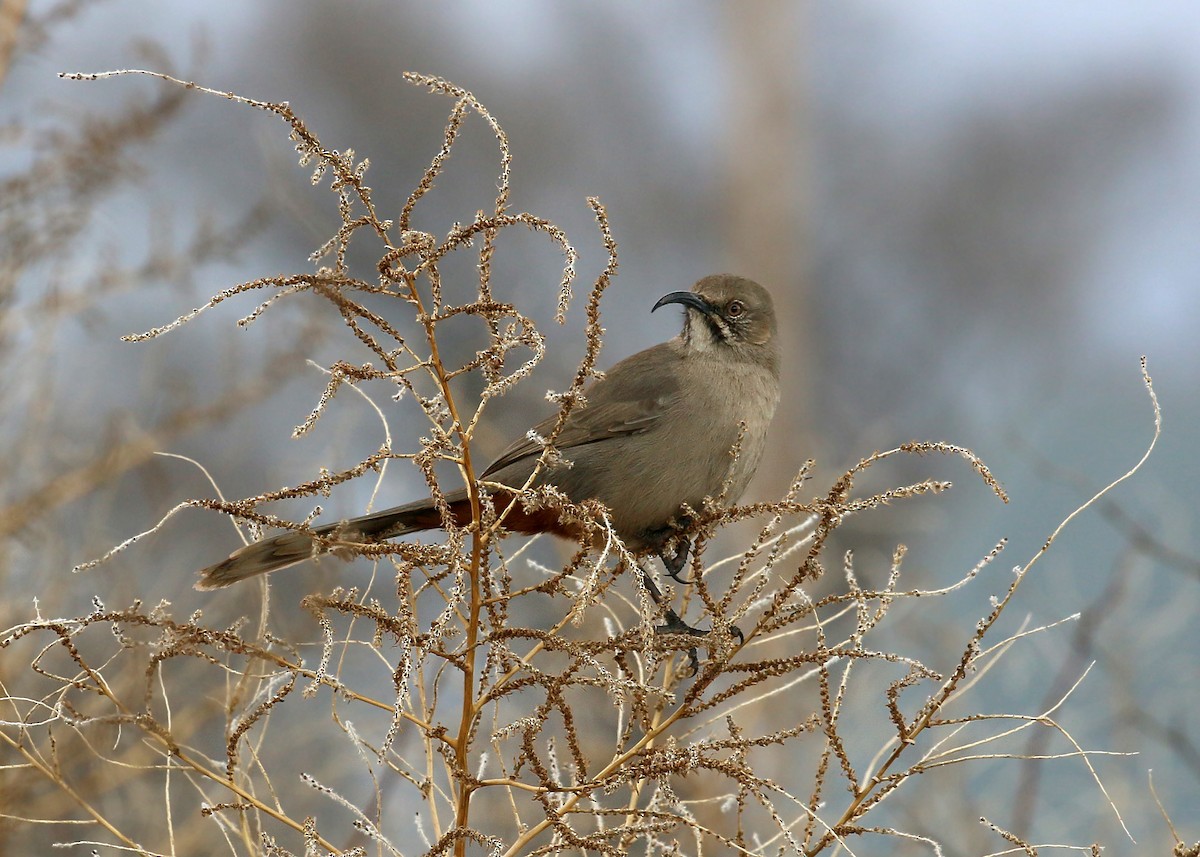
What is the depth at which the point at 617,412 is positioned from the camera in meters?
4.89

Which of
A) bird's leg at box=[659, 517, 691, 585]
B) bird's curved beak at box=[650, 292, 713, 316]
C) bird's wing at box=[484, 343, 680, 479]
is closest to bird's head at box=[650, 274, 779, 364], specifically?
bird's curved beak at box=[650, 292, 713, 316]

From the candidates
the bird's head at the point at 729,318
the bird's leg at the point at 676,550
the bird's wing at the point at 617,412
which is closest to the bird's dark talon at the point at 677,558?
the bird's leg at the point at 676,550

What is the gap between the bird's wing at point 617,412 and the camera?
4840mm

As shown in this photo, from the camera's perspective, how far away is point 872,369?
69.4ft

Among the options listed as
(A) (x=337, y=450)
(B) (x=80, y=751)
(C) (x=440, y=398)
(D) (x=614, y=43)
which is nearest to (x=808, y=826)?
(C) (x=440, y=398)

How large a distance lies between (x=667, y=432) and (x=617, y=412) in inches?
9.8

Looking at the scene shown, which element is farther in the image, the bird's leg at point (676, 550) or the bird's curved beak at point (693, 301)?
the bird's curved beak at point (693, 301)

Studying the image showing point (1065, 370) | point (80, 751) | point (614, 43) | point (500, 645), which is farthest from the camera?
point (614, 43)

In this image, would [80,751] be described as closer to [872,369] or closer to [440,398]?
[440,398]

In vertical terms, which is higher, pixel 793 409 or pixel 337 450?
pixel 793 409

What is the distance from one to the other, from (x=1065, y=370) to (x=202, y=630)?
20022 millimetres

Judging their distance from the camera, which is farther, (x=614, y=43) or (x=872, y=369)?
(x=614, y=43)

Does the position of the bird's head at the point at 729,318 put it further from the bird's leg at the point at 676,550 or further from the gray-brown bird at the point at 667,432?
the bird's leg at the point at 676,550

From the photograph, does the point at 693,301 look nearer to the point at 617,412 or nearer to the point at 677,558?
the point at 617,412
